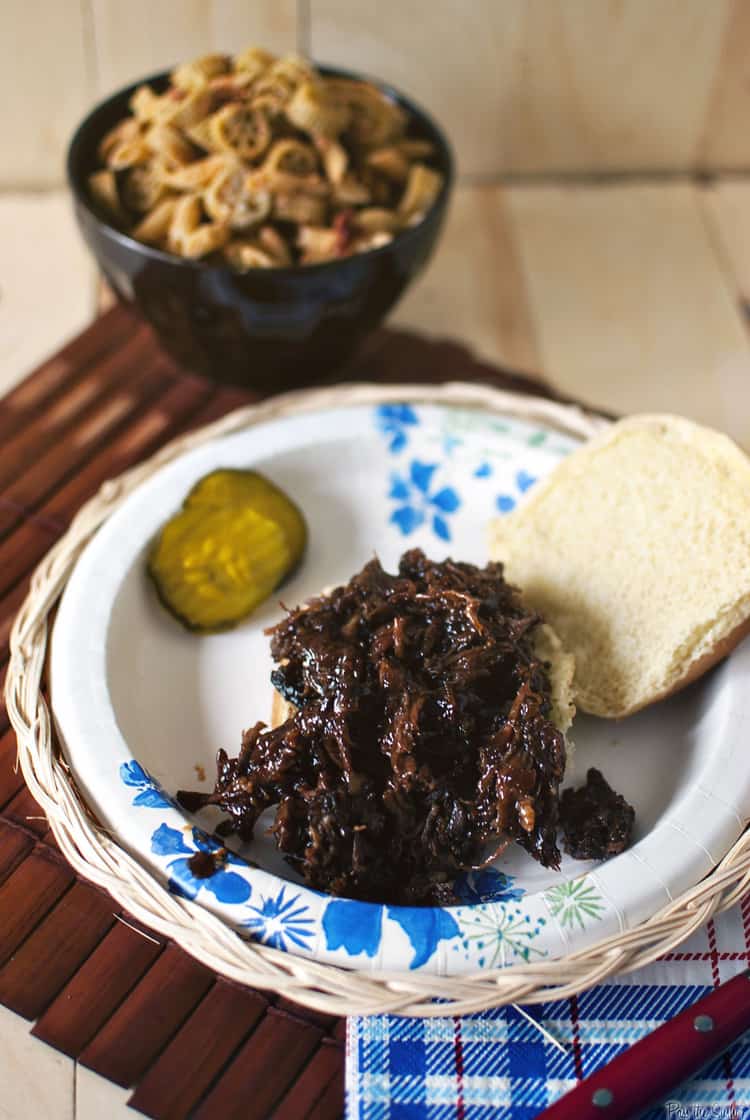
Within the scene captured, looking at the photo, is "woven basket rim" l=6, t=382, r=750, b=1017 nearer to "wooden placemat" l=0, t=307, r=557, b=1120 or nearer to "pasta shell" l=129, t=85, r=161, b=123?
"wooden placemat" l=0, t=307, r=557, b=1120

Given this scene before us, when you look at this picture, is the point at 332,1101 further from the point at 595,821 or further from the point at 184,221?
the point at 184,221

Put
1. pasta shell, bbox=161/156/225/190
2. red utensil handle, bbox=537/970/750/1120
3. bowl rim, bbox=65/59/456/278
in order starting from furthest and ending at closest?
pasta shell, bbox=161/156/225/190 < bowl rim, bbox=65/59/456/278 < red utensil handle, bbox=537/970/750/1120

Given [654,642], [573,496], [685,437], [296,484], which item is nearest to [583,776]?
[654,642]

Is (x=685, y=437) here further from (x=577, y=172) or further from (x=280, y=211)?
(x=577, y=172)

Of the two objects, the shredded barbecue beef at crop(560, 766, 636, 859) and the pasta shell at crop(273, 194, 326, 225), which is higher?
the pasta shell at crop(273, 194, 326, 225)

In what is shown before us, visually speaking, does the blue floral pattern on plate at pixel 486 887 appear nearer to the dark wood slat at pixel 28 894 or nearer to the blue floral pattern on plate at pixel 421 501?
the dark wood slat at pixel 28 894

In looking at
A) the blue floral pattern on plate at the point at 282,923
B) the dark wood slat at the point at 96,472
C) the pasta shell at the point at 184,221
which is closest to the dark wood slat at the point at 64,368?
the dark wood slat at the point at 96,472

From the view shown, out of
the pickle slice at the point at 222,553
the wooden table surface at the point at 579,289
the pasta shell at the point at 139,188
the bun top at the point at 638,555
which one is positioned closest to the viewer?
the bun top at the point at 638,555

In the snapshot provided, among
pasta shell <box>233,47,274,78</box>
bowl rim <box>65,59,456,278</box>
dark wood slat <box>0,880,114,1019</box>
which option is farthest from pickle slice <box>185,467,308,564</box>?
pasta shell <box>233,47,274,78</box>
